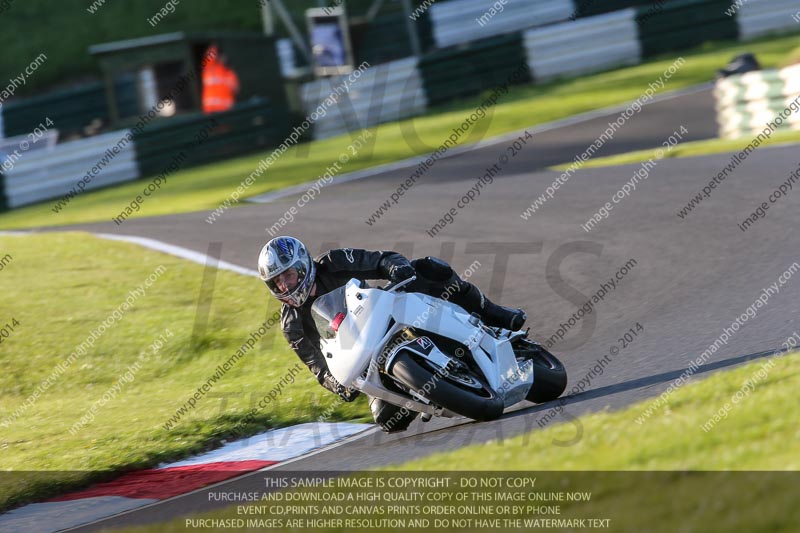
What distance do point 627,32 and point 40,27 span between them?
1838cm

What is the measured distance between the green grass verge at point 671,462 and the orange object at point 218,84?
21.6 meters

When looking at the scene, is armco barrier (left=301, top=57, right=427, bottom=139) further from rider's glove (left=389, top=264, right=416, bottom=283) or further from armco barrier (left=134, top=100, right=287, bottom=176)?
rider's glove (left=389, top=264, right=416, bottom=283)

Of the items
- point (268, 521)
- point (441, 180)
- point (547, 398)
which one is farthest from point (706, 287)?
point (441, 180)

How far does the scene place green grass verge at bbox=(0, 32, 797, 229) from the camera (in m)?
21.6

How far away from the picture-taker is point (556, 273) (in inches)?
456

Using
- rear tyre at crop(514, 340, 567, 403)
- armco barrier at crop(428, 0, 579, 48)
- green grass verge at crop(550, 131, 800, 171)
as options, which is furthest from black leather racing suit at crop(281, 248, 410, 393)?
armco barrier at crop(428, 0, 579, 48)

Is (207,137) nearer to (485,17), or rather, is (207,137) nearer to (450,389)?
(485,17)

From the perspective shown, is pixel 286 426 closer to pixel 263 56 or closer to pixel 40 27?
pixel 263 56

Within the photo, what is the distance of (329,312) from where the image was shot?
7.48 metres

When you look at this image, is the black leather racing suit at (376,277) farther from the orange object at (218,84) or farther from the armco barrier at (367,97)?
the orange object at (218,84)

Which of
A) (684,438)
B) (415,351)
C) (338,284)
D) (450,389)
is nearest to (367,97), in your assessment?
(338,284)

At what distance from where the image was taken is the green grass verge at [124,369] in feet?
30.3

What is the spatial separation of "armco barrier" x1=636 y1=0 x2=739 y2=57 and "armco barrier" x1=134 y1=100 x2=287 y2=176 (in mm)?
9532

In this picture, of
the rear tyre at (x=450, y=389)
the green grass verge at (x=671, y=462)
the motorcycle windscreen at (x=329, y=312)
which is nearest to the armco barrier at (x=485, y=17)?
the motorcycle windscreen at (x=329, y=312)
